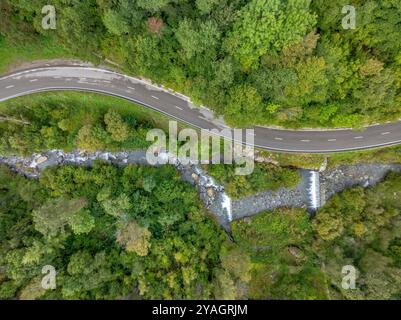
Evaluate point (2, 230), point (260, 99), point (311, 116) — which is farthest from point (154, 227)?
point (311, 116)

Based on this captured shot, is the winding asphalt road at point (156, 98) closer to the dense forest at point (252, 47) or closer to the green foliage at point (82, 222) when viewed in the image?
the dense forest at point (252, 47)

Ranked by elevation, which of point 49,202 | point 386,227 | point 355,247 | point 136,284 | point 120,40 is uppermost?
point 120,40

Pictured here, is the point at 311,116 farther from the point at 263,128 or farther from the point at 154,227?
the point at 154,227

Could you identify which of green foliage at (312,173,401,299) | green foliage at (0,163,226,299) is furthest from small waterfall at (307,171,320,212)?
green foliage at (0,163,226,299)

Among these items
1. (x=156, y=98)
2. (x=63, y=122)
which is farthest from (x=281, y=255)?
(x=63, y=122)

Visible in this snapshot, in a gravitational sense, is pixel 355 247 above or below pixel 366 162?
below

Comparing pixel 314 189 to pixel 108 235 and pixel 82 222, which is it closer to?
pixel 108 235

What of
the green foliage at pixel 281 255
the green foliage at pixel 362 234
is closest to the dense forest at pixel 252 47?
the green foliage at pixel 362 234
